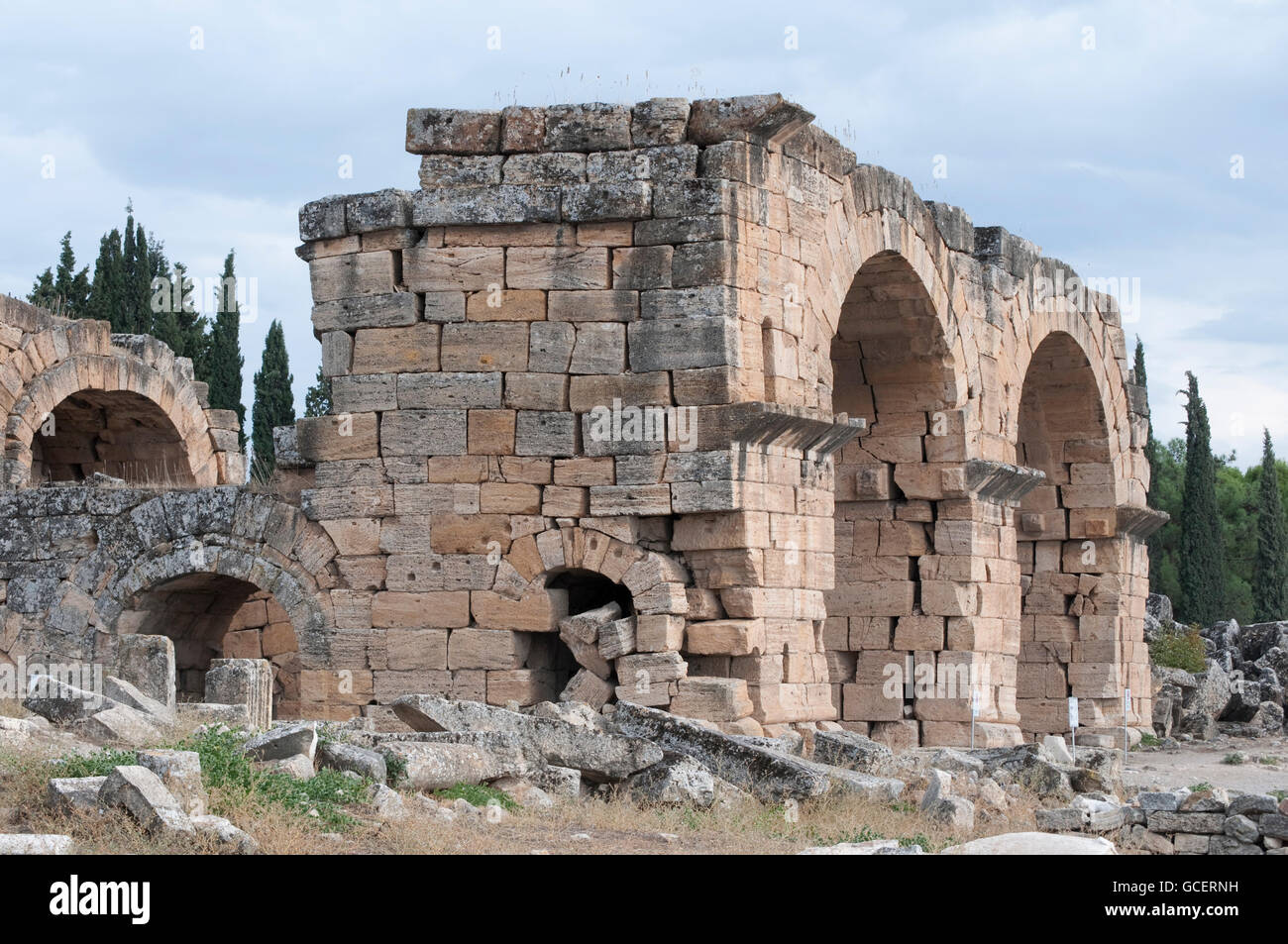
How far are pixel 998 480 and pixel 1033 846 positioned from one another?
988 cm

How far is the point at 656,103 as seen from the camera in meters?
13.1

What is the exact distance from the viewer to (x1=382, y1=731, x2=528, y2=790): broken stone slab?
9.05 meters

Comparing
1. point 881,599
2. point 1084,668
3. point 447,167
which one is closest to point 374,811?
point 447,167

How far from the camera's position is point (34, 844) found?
668 cm

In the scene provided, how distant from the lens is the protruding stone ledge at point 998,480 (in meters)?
16.9

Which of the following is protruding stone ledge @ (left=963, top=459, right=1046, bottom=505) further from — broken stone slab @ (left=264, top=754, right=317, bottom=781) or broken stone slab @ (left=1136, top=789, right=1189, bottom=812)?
broken stone slab @ (left=264, top=754, right=317, bottom=781)

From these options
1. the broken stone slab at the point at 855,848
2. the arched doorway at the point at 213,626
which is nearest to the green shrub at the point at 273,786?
the broken stone slab at the point at 855,848

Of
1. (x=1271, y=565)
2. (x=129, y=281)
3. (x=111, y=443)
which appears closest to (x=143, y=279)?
(x=129, y=281)

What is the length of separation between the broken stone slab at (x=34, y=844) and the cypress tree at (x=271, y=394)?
23316 millimetres

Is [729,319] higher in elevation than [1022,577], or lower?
higher

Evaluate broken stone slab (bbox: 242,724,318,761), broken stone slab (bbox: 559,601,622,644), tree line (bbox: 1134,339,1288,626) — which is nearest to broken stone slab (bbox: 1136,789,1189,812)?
broken stone slab (bbox: 559,601,622,644)

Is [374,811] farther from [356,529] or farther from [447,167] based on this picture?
[447,167]

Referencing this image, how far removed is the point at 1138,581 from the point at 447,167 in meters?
12.1
